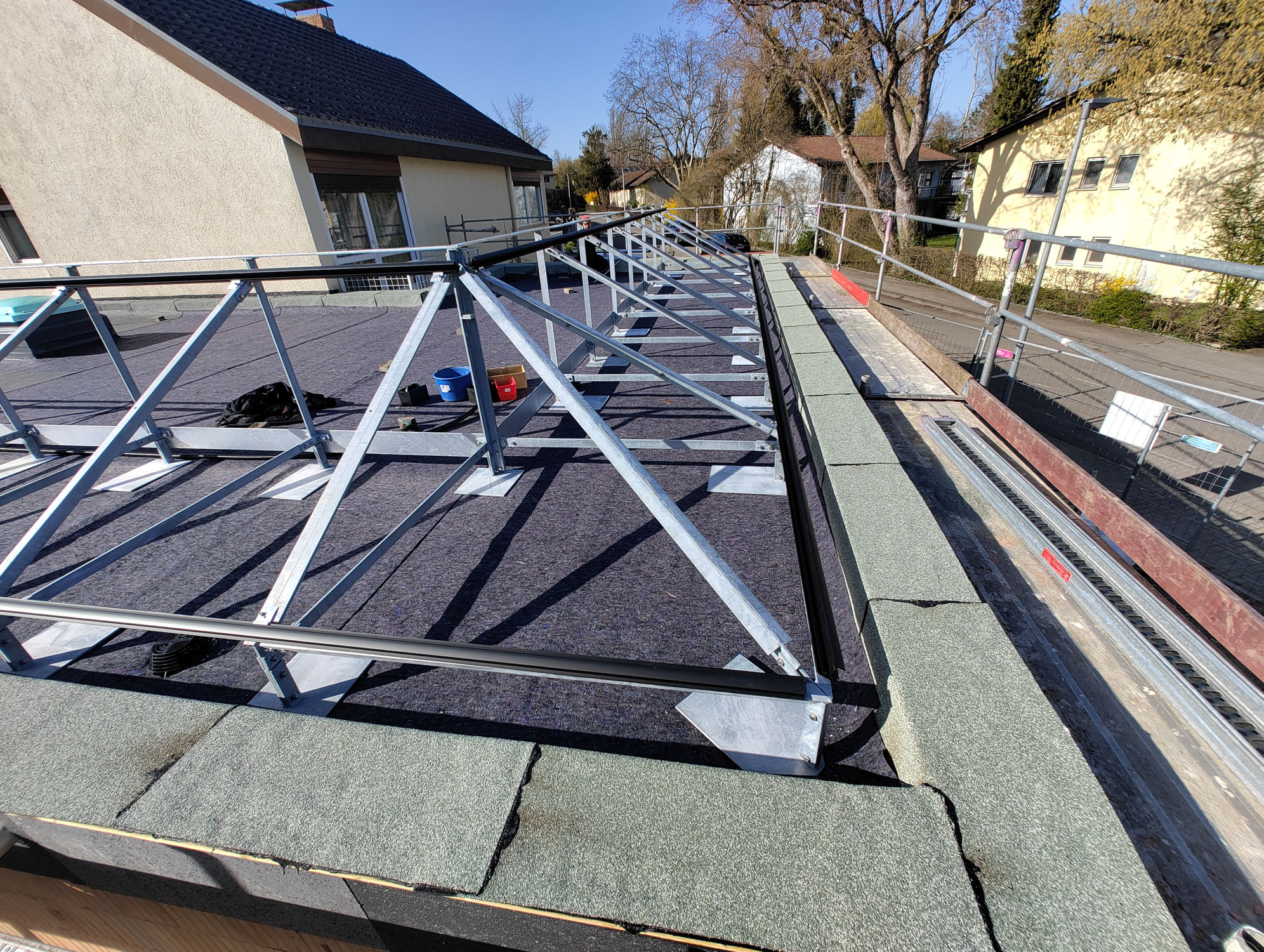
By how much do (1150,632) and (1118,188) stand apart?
26167mm

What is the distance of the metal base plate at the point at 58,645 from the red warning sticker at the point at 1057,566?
12.9 ft

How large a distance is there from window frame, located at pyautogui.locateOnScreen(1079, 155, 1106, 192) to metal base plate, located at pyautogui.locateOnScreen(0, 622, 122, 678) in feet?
94.1

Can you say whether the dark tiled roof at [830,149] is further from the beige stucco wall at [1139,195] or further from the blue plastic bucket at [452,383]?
the blue plastic bucket at [452,383]

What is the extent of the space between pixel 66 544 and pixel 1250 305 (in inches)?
952

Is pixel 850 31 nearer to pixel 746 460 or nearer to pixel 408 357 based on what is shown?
pixel 746 460

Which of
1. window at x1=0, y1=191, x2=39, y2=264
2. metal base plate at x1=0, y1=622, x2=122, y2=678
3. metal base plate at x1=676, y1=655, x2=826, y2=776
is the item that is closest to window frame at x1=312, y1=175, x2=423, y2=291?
window at x1=0, y1=191, x2=39, y2=264

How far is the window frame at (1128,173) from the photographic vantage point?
18.5 meters

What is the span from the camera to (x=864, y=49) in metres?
18.5

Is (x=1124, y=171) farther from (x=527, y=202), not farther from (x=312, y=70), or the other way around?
(x=312, y=70)

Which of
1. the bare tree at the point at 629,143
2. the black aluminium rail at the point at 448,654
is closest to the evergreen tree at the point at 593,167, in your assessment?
the bare tree at the point at 629,143

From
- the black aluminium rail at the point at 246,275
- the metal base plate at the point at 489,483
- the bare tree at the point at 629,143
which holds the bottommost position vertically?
the metal base plate at the point at 489,483

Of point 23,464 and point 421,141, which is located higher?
point 421,141

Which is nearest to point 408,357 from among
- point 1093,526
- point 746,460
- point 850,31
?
point 746,460

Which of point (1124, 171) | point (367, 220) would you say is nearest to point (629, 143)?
point (1124, 171)
